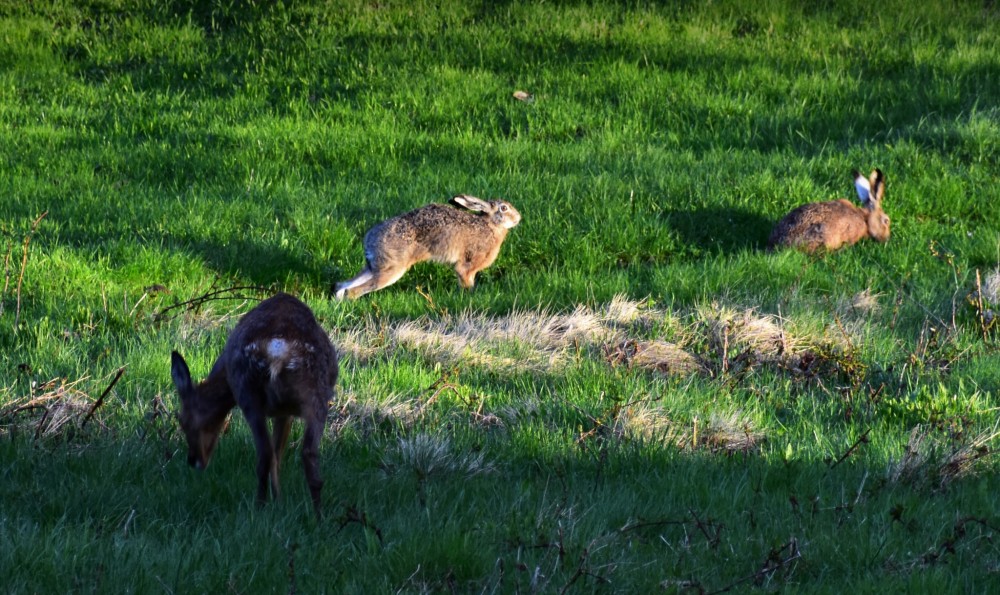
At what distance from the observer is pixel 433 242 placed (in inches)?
374

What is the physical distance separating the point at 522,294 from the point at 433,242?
897 millimetres

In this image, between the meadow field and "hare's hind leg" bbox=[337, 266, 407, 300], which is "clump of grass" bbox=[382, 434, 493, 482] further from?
"hare's hind leg" bbox=[337, 266, 407, 300]

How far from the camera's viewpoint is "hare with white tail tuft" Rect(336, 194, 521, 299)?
9.29 metres

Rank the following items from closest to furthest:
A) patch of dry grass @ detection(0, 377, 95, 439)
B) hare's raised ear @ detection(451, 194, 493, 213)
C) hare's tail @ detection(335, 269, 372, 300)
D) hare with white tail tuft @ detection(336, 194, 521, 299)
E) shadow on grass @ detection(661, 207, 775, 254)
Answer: patch of dry grass @ detection(0, 377, 95, 439), hare's tail @ detection(335, 269, 372, 300), hare with white tail tuft @ detection(336, 194, 521, 299), hare's raised ear @ detection(451, 194, 493, 213), shadow on grass @ detection(661, 207, 775, 254)

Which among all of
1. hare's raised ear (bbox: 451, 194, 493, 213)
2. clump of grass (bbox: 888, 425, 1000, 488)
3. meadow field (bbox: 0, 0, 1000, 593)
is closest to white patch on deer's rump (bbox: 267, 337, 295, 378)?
meadow field (bbox: 0, 0, 1000, 593)

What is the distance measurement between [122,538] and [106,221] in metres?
6.24

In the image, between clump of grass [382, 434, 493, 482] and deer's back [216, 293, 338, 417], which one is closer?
deer's back [216, 293, 338, 417]

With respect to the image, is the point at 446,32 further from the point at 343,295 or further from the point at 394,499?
the point at 394,499

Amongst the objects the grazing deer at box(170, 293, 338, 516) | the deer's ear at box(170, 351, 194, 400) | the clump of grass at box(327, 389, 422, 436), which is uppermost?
the grazing deer at box(170, 293, 338, 516)

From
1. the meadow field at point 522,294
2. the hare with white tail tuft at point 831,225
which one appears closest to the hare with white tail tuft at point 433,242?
the meadow field at point 522,294

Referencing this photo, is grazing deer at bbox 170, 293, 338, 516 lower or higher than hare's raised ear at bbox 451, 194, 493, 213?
higher

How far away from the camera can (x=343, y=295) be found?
918cm

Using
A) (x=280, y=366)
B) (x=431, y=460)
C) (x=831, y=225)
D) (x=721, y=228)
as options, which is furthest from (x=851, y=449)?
(x=721, y=228)

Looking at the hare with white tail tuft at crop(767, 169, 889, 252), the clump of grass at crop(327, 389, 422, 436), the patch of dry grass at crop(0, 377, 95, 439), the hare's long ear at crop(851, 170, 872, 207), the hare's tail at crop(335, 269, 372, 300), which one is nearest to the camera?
the patch of dry grass at crop(0, 377, 95, 439)
